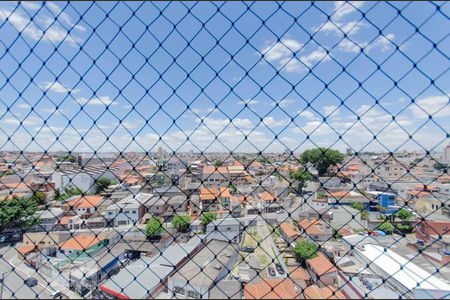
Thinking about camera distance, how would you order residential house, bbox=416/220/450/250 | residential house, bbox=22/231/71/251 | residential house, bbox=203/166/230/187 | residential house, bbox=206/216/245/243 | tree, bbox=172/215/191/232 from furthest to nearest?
residential house, bbox=22/231/71/251
residential house, bbox=206/216/245/243
tree, bbox=172/215/191/232
residential house, bbox=203/166/230/187
residential house, bbox=416/220/450/250

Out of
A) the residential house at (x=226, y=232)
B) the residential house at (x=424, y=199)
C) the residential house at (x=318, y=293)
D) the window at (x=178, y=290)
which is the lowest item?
the residential house at (x=226, y=232)

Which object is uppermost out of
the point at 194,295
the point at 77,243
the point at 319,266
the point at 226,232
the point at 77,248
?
the point at 77,243

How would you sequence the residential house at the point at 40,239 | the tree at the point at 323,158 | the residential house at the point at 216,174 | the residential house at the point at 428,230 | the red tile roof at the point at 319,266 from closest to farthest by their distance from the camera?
the residential house at the point at 428,230
the tree at the point at 323,158
the residential house at the point at 216,174
the residential house at the point at 40,239
the red tile roof at the point at 319,266

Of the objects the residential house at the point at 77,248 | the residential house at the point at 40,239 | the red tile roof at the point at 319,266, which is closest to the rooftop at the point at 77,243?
the residential house at the point at 77,248

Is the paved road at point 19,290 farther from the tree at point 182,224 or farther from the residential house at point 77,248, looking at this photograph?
the tree at point 182,224

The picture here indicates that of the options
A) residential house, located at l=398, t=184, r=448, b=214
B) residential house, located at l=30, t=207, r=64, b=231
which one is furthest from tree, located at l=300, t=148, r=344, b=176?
residential house, located at l=30, t=207, r=64, b=231

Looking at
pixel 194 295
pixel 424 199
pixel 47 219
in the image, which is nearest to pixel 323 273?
pixel 194 295

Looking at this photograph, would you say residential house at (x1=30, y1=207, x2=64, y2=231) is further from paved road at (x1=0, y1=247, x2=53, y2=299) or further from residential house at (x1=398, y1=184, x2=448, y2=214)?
residential house at (x1=398, y1=184, x2=448, y2=214)

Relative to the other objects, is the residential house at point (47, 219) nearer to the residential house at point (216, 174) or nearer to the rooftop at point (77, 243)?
the rooftop at point (77, 243)

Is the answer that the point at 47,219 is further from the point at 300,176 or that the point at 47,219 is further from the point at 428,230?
the point at 428,230

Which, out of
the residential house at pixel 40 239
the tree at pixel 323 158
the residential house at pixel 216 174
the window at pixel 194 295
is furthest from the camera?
the residential house at pixel 40 239

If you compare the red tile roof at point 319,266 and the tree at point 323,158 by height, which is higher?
the tree at point 323,158

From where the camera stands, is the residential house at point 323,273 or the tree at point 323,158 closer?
the residential house at point 323,273
